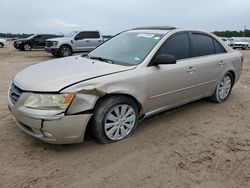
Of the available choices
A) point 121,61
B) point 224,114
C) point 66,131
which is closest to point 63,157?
point 66,131

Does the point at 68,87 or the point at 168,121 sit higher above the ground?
the point at 68,87

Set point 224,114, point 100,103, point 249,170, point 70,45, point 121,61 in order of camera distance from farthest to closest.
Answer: point 70,45 → point 224,114 → point 121,61 → point 100,103 → point 249,170

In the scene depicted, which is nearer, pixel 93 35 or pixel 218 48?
pixel 218 48

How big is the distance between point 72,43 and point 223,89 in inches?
488

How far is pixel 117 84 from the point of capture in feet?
11.8

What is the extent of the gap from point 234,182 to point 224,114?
2.29m

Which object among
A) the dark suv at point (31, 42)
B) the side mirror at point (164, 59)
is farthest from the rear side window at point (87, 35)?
the side mirror at point (164, 59)

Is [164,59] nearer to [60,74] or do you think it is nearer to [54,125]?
[60,74]

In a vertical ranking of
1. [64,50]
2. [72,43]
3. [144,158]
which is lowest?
[144,158]

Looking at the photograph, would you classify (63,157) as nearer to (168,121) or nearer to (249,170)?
(168,121)

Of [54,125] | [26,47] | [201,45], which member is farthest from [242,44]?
[54,125]

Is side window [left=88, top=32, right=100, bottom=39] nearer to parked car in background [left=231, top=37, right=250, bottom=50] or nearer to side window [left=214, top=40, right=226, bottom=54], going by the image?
side window [left=214, top=40, right=226, bottom=54]

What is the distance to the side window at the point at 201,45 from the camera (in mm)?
4863

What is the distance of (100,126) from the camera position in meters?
3.55
